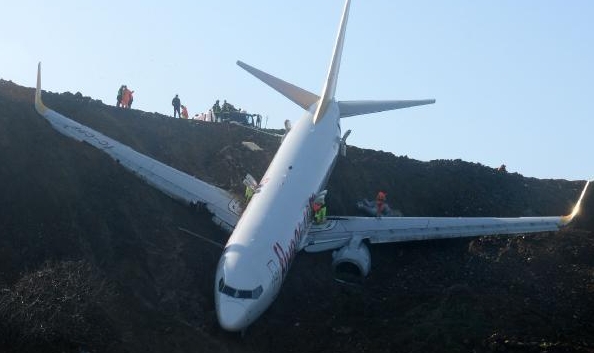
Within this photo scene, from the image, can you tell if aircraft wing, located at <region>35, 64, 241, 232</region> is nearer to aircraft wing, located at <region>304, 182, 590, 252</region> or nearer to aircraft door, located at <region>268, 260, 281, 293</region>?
aircraft wing, located at <region>304, 182, 590, 252</region>

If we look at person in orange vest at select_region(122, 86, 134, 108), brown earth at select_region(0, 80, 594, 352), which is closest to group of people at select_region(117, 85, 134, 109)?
person in orange vest at select_region(122, 86, 134, 108)

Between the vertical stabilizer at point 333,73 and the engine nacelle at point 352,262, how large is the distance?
30.6 ft

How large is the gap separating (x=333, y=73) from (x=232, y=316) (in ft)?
82.0

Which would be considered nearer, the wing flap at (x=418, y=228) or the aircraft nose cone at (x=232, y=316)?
the aircraft nose cone at (x=232, y=316)

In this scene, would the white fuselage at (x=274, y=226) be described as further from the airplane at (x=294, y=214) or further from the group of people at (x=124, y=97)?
the group of people at (x=124, y=97)

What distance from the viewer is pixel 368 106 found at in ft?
168

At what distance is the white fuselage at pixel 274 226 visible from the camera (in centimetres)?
2995

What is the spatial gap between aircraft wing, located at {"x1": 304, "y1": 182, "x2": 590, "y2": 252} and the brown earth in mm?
749

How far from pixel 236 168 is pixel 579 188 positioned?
26.7 m

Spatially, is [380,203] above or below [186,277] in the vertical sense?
above

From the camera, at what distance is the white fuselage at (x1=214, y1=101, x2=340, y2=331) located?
98.3ft

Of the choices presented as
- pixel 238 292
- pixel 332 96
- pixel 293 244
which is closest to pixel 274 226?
pixel 293 244

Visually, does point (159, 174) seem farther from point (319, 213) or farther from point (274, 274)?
point (274, 274)

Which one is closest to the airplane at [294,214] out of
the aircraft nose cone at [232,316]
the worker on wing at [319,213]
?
the worker on wing at [319,213]
